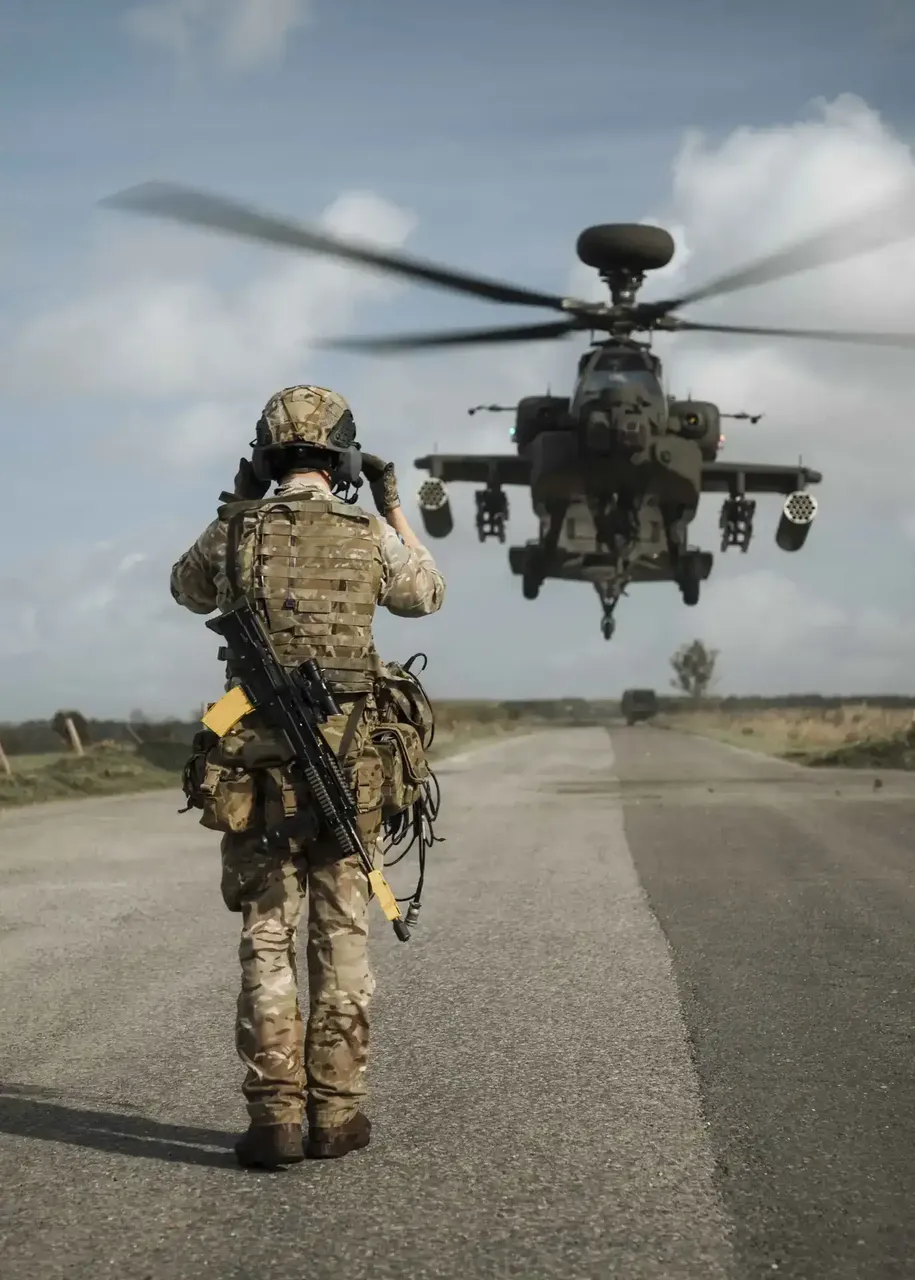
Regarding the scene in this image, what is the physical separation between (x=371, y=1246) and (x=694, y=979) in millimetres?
3622

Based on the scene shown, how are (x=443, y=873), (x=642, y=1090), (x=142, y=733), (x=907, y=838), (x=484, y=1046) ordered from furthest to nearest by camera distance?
(x=142, y=733)
(x=907, y=838)
(x=443, y=873)
(x=484, y=1046)
(x=642, y=1090)

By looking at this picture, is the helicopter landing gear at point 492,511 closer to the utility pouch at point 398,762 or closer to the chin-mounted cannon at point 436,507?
the chin-mounted cannon at point 436,507

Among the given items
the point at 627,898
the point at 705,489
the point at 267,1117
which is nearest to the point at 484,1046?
the point at 267,1117

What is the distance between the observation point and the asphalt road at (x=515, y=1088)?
3.28 m

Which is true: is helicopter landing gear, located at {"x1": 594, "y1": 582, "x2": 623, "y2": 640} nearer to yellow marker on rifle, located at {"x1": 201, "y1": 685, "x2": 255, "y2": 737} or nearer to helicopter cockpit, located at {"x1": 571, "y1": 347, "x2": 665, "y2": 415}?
helicopter cockpit, located at {"x1": 571, "y1": 347, "x2": 665, "y2": 415}

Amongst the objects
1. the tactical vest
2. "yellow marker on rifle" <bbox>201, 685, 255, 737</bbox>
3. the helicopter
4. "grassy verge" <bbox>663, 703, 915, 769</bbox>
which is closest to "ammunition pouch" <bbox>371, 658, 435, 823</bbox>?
the tactical vest

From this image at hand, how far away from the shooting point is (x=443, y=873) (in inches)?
432

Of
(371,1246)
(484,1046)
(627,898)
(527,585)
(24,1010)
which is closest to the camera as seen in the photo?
(371,1246)

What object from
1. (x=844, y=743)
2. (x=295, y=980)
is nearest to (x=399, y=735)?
(x=295, y=980)

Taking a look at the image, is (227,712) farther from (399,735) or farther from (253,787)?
(399,735)

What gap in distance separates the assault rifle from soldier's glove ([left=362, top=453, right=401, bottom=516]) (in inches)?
23.6

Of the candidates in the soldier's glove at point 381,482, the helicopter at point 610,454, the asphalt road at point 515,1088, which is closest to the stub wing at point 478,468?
the helicopter at point 610,454

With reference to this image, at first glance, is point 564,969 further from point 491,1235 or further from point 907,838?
point 907,838

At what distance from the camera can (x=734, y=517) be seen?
25.4 meters
